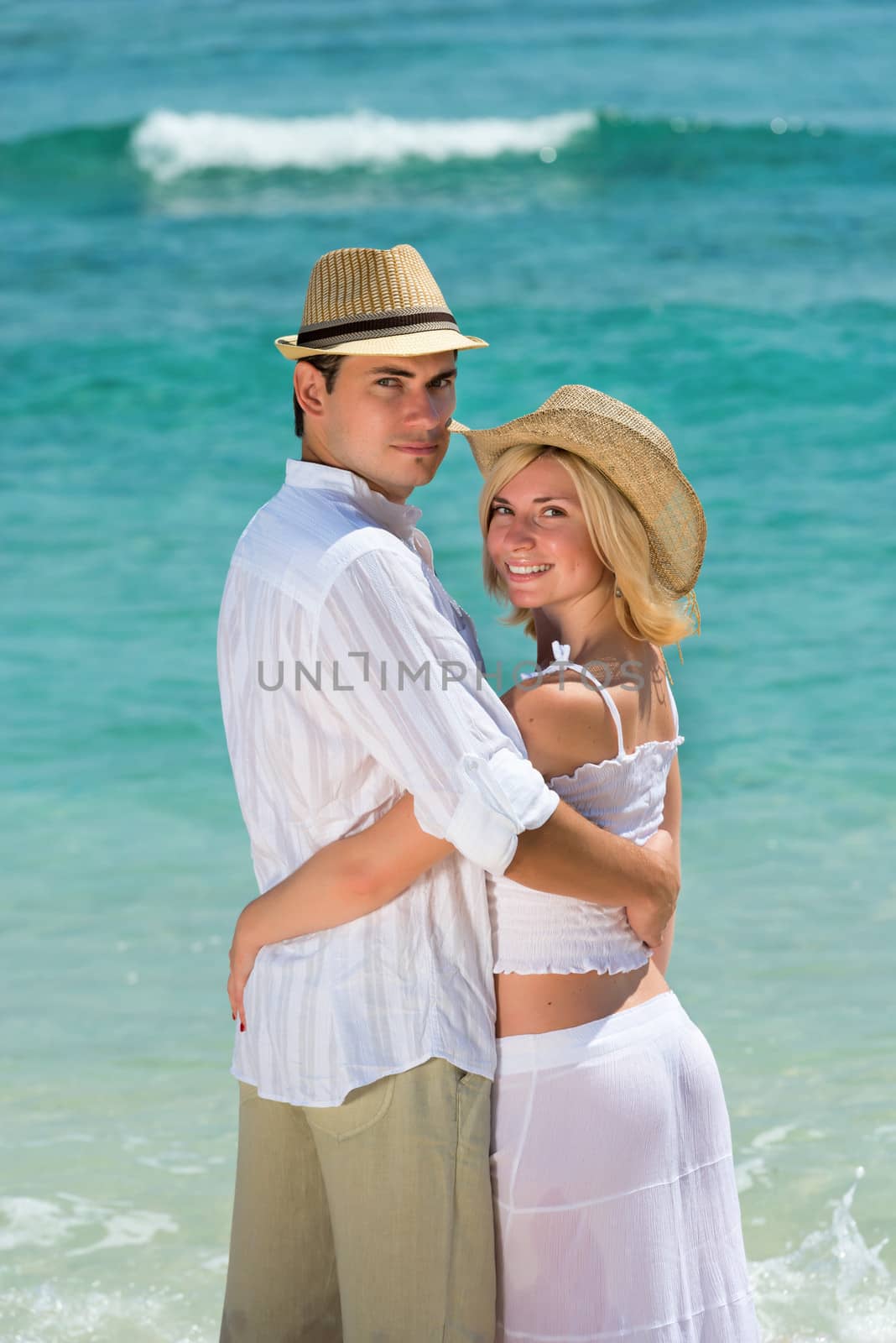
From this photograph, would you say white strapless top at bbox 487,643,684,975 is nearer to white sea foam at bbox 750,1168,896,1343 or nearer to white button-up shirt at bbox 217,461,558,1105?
white button-up shirt at bbox 217,461,558,1105

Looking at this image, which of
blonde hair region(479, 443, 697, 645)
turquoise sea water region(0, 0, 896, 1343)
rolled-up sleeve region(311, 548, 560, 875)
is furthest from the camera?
turquoise sea water region(0, 0, 896, 1343)

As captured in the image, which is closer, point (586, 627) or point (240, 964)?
point (240, 964)

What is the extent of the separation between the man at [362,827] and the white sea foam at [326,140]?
1553cm

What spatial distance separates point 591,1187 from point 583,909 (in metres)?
0.39

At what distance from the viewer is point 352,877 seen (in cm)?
223

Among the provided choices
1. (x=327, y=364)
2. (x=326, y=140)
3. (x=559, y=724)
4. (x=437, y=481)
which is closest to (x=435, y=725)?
(x=559, y=724)

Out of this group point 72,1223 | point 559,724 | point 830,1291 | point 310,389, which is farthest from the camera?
point 72,1223

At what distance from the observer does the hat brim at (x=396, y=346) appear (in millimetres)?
2416

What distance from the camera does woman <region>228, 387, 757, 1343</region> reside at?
2344mm

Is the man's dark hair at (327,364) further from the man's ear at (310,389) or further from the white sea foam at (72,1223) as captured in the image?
the white sea foam at (72,1223)

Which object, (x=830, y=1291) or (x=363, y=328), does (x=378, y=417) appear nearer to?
(x=363, y=328)

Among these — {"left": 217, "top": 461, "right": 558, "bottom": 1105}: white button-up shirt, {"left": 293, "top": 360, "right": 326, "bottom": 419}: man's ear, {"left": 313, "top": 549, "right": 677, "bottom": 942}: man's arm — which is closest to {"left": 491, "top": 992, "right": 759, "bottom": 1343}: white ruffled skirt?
{"left": 217, "top": 461, "right": 558, "bottom": 1105}: white button-up shirt

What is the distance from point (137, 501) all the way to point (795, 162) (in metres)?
9.15

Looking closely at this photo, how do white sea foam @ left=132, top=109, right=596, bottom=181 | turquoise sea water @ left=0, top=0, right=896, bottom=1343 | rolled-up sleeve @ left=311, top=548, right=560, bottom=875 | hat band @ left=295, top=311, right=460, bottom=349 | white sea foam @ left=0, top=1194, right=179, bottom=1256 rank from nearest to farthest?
1. rolled-up sleeve @ left=311, top=548, right=560, bottom=875
2. hat band @ left=295, top=311, right=460, bottom=349
3. white sea foam @ left=0, top=1194, right=179, bottom=1256
4. turquoise sea water @ left=0, top=0, right=896, bottom=1343
5. white sea foam @ left=132, top=109, right=596, bottom=181
